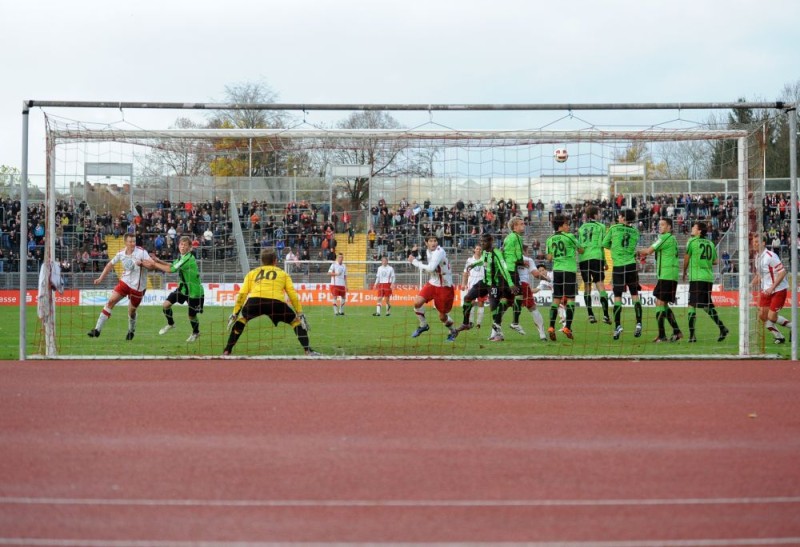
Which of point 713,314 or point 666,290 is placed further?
point 713,314

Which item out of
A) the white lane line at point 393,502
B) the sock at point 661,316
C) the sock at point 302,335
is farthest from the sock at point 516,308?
the white lane line at point 393,502

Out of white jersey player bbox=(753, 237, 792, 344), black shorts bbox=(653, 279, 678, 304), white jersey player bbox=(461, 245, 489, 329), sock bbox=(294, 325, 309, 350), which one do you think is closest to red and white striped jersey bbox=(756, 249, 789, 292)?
white jersey player bbox=(753, 237, 792, 344)

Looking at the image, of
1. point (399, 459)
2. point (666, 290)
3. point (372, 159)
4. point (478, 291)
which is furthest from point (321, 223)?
point (399, 459)

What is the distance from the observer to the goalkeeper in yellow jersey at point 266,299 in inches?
556

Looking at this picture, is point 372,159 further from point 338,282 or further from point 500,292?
point 338,282

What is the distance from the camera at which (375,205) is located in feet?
66.6

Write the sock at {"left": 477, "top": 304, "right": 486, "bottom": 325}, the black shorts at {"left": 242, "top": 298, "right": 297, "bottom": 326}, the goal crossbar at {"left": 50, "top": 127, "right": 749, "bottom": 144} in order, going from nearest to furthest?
the black shorts at {"left": 242, "top": 298, "right": 297, "bottom": 326} → the goal crossbar at {"left": 50, "top": 127, "right": 749, "bottom": 144} → the sock at {"left": 477, "top": 304, "right": 486, "bottom": 325}

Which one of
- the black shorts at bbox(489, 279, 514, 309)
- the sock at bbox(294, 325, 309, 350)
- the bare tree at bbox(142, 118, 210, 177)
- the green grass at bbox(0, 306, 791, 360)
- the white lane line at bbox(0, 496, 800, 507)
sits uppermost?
the bare tree at bbox(142, 118, 210, 177)

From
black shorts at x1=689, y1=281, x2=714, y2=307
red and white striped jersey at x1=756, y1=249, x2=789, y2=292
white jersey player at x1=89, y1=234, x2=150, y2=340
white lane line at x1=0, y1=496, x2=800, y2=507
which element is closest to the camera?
white lane line at x1=0, y1=496, x2=800, y2=507

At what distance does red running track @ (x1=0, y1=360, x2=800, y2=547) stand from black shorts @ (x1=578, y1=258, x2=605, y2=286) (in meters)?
5.57

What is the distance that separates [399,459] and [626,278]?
11010 millimetres

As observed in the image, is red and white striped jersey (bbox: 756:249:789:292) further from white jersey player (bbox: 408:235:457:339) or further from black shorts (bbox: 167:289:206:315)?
black shorts (bbox: 167:289:206:315)

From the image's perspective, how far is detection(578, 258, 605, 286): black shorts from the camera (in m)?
17.2

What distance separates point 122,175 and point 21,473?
37.9ft
